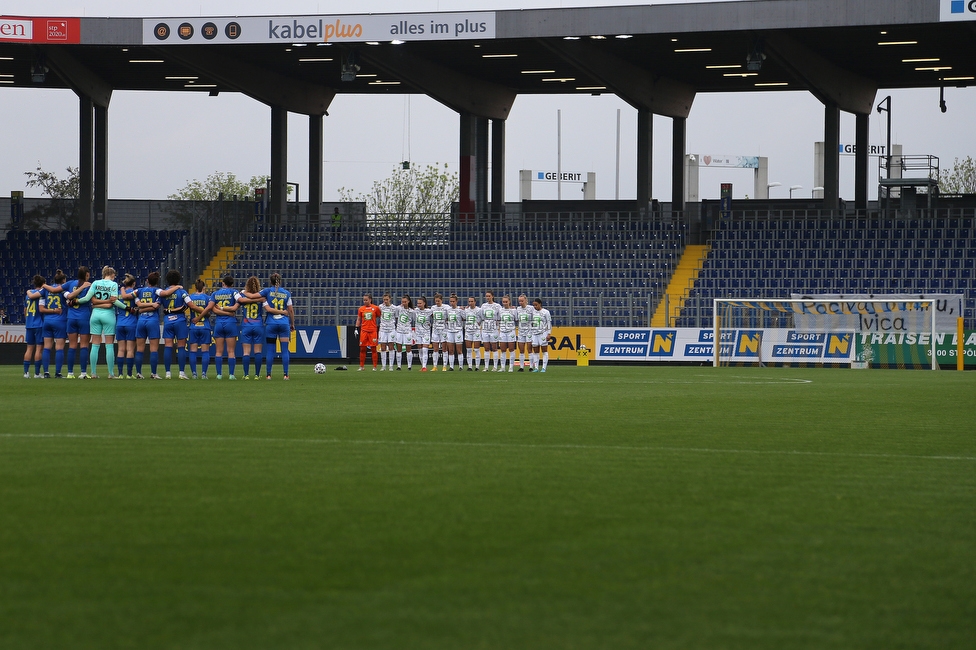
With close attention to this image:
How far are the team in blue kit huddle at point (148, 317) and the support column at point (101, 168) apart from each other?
25265 mm

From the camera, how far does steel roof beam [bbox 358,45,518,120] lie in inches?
1649

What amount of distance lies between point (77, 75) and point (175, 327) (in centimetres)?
Result: 2650

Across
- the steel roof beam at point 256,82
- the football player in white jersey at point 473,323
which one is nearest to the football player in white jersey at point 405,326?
the football player in white jersey at point 473,323

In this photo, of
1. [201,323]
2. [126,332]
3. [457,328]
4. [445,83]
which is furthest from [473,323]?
[445,83]

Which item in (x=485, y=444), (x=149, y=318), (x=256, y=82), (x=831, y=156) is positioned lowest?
(x=485, y=444)

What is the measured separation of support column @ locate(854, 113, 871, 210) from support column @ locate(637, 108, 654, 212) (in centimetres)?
779

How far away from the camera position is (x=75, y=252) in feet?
152

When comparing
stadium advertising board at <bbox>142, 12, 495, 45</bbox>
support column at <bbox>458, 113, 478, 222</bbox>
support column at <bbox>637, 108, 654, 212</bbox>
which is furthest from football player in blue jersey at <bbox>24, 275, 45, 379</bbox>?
support column at <bbox>637, 108, 654, 212</bbox>

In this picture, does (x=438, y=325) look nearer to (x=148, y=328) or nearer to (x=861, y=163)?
(x=148, y=328)

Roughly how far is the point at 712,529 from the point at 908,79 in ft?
147

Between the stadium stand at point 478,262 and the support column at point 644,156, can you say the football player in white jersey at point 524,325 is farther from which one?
the support column at point 644,156

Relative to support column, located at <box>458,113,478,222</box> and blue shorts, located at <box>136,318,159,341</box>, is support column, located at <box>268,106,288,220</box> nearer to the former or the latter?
support column, located at <box>458,113,478,222</box>

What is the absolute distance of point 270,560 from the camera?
5.17 m

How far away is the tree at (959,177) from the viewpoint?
3462 inches
